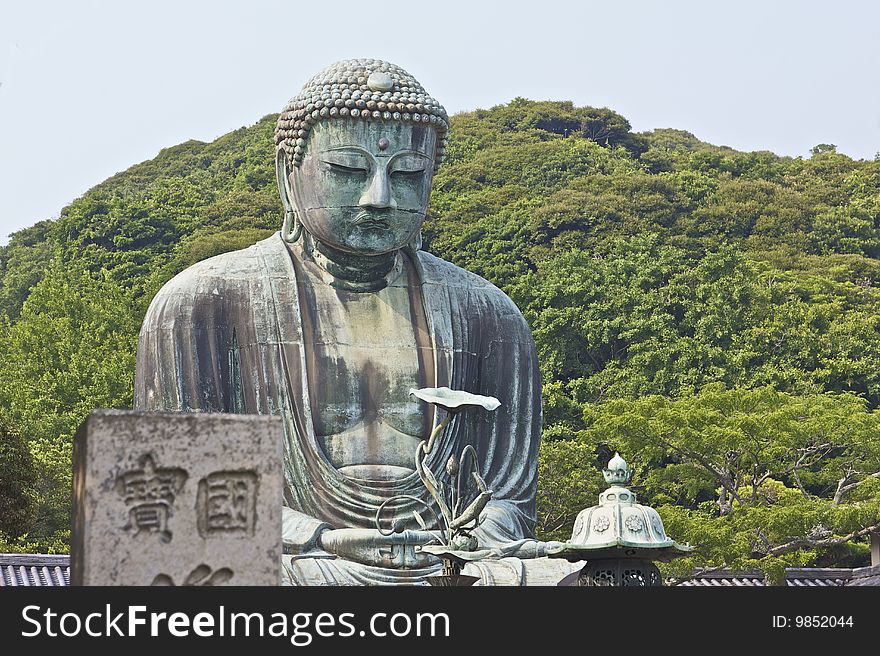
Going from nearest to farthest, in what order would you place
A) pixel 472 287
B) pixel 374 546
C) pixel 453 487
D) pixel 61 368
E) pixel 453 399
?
pixel 453 399 → pixel 374 546 → pixel 453 487 → pixel 472 287 → pixel 61 368

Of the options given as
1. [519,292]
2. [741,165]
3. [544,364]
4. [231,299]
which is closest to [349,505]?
[231,299]

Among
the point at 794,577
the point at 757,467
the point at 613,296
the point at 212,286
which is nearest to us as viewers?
the point at 212,286

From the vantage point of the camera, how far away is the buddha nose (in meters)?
10.9

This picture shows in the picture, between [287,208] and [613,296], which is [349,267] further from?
[613,296]

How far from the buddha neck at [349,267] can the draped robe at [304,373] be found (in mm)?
180

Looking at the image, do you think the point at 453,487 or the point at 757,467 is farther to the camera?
the point at 757,467

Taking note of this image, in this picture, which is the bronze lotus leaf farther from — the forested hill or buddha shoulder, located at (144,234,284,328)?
the forested hill

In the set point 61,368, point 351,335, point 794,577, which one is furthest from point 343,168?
point 61,368

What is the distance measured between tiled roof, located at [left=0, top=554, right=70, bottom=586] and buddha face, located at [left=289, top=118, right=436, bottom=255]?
28.9ft

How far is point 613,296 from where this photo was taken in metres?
33.0

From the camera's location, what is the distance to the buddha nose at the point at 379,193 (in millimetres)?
10859

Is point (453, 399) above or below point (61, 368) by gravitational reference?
below

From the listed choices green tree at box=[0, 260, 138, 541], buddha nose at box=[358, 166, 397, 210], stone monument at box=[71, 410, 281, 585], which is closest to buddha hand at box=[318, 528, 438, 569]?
buddha nose at box=[358, 166, 397, 210]

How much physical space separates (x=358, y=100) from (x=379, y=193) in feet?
1.92
